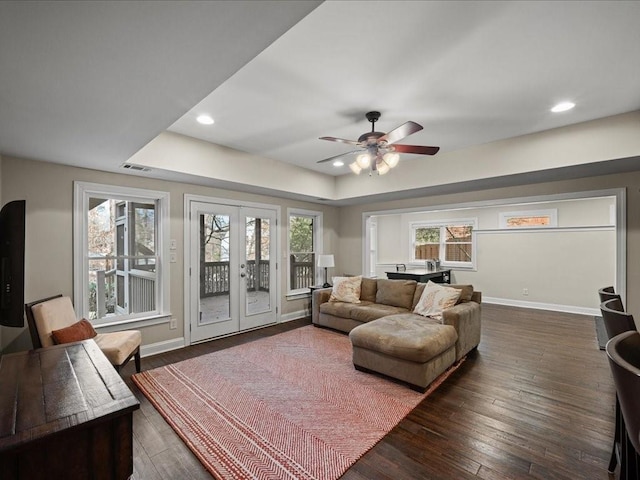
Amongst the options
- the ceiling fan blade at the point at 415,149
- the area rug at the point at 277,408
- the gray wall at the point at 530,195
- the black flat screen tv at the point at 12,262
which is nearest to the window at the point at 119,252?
the area rug at the point at 277,408

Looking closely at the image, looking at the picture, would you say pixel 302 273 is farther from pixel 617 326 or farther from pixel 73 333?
pixel 617 326

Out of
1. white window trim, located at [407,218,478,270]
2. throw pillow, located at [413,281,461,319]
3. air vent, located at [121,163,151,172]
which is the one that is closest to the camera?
air vent, located at [121,163,151,172]

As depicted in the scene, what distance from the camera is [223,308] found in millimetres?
4629

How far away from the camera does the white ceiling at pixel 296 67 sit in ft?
4.09

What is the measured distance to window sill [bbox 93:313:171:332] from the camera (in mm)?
3506

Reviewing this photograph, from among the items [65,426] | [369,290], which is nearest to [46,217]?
[65,426]

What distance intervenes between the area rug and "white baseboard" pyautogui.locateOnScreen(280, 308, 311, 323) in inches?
62.9

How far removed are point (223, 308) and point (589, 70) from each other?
16.0 feet

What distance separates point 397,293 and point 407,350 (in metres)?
1.84

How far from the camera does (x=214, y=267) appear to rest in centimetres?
454

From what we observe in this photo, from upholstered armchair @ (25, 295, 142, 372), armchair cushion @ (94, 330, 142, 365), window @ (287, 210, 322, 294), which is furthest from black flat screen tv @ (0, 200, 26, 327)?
window @ (287, 210, 322, 294)

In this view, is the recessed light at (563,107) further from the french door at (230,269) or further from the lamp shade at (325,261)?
the french door at (230,269)

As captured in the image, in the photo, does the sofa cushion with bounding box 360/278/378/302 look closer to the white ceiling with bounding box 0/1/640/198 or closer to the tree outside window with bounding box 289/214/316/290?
the tree outside window with bounding box 289/214/316/290

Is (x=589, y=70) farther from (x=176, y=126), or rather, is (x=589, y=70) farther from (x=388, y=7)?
(x=176, y=126)
